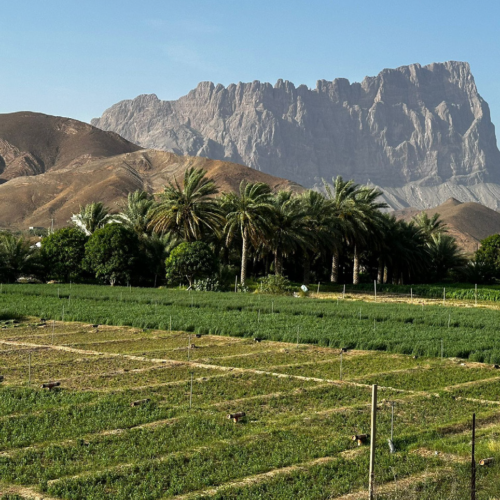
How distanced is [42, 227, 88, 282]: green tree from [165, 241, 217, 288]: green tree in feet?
28.8

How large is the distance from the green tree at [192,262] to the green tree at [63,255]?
346 inches

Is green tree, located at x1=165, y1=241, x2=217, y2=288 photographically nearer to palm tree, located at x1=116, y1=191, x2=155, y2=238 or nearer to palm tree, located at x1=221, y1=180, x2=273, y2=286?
palm tree, located at x1=221, y1=180, x2=273, y2=286

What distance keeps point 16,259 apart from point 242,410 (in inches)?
1725

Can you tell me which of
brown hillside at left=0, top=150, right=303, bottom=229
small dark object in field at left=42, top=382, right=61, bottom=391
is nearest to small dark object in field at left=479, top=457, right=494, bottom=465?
small dark object in field at left=42, top=382, right=61, bottom=391

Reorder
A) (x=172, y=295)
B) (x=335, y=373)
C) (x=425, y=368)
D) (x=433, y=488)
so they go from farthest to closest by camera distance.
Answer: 1. (x=172, y=295)
2. (x=425, y=368)
3. (x=335, y=373)
4. (x=433, y=488)

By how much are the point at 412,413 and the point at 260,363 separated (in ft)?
22.6

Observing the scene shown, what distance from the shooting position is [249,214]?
164 ft

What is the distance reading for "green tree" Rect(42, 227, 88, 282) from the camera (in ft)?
180

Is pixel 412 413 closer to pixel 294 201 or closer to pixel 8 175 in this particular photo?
pixel 294 201

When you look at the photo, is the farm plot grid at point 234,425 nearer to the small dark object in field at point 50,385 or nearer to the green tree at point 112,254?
the small dark object in field at point 50,385

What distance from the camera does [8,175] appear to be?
187 m

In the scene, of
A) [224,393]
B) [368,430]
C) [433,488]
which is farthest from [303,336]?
[433,488]

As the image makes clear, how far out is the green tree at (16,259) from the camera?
174 feet

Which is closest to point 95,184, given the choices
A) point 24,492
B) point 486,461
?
point 24,492
